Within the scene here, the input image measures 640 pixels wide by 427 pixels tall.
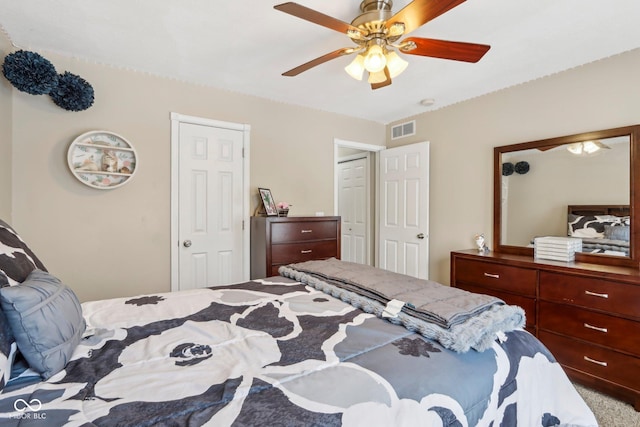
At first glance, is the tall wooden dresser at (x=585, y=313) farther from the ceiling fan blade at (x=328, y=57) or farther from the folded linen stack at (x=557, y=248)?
the ceiling fan blade at (x=328, y=57)

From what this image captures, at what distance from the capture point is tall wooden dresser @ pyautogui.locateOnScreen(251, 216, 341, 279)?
303cm

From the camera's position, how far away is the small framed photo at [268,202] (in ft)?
10.8

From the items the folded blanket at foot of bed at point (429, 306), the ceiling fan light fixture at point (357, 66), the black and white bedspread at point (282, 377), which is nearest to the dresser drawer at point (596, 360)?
the black and white bedspread at point (282, 377)

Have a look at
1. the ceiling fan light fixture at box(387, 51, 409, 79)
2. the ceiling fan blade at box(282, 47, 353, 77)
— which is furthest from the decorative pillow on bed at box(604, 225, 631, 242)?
the ceiling fan blade at box(282, 47, 353, 77)

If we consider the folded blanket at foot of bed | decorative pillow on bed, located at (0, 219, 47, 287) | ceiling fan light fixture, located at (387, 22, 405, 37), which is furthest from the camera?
ceiling fan light fixture, located at (387, 22, 405, 37)

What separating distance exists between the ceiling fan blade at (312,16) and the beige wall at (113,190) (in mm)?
1876

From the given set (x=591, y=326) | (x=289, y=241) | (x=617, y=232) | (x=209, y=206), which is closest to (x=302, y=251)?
(x=289, y=241)

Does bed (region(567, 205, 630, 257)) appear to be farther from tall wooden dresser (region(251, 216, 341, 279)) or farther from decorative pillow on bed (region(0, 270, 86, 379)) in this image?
decorative pillow on bed (region(0, 270, 86, 379))

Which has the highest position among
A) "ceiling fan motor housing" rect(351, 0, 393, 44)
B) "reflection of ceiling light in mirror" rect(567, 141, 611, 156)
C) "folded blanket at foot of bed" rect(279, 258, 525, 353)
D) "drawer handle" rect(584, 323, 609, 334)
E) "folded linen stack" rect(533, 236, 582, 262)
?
"ceiling fan motor housing" rect(351, 0, 393, 44)

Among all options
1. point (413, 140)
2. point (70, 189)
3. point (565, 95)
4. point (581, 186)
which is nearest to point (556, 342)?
point (581, 186)

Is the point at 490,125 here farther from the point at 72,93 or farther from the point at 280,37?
the point at 72,93

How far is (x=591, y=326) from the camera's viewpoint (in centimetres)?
217

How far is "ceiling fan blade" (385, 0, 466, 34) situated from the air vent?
2451mm

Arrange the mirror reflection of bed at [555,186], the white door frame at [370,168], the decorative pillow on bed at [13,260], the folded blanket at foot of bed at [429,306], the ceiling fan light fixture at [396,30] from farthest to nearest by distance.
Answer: the white door frame at [370,168], the mirror reflection of bed at [555,186], the ceiling fan light fixture at [396,30], the folded blanket at foot of bed at [429,306], the decorative pillow on bed at [13,260]
